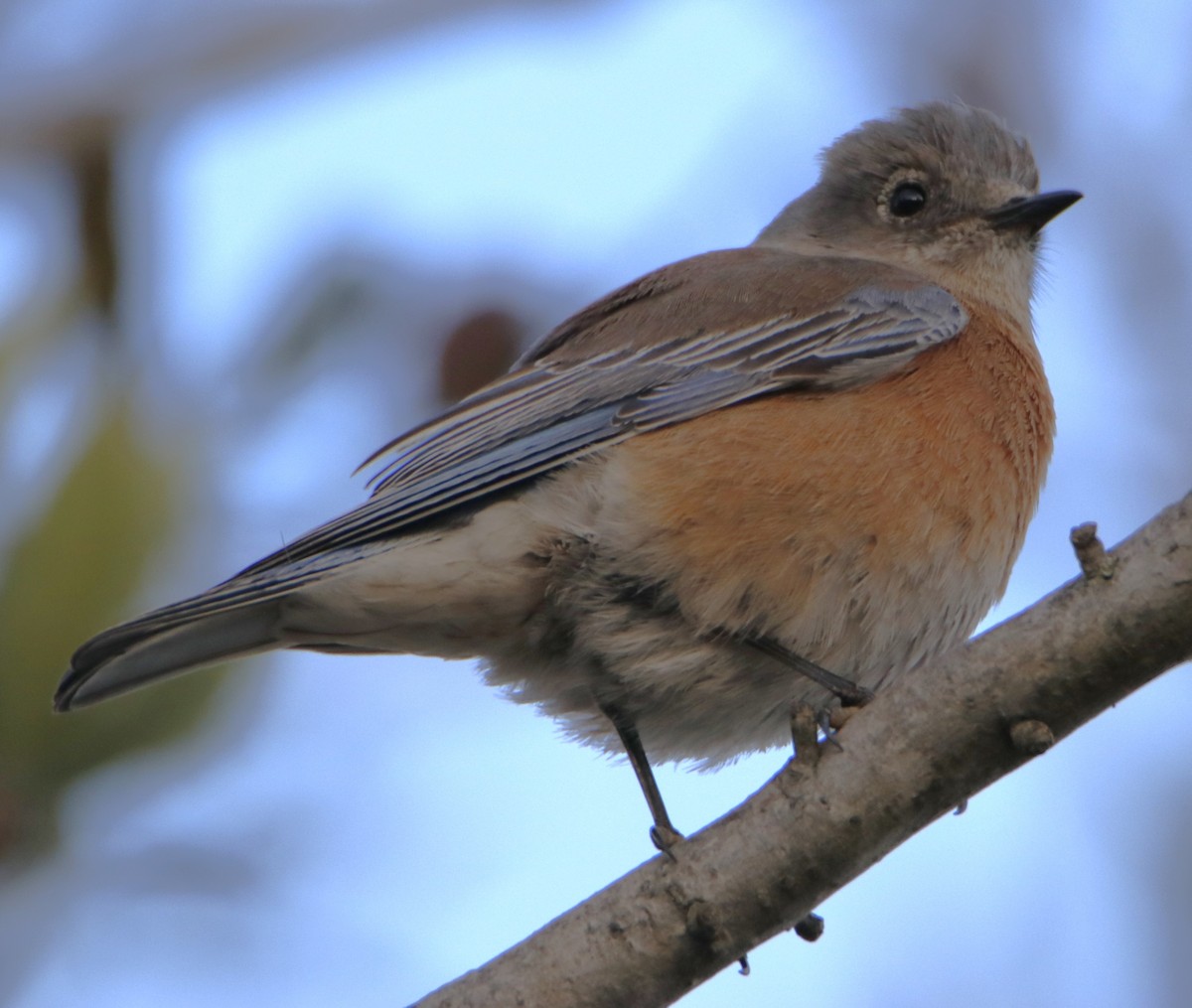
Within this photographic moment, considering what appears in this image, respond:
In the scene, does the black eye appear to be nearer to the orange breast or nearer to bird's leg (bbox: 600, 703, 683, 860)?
the orange breast

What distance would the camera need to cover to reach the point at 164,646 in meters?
4.01

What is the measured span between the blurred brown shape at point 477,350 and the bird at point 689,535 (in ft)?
0.34

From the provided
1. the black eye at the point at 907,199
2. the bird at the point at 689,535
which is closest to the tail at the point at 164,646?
the bird at the point at 689,535

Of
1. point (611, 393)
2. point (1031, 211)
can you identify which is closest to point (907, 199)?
point (1031, 211)

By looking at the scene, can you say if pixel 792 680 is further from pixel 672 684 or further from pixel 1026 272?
pixel 1026 272

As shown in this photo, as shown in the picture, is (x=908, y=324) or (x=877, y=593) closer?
(x=877, y=593)

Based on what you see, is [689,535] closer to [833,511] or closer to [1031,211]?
[833,511]

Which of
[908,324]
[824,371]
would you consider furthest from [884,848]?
[908,324]

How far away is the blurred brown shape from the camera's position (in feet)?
15.5

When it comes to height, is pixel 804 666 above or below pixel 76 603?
below

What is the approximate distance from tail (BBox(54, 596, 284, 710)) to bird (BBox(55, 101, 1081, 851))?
0.4 inches

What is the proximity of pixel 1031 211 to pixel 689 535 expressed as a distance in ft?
7.64

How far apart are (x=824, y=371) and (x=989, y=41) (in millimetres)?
2870

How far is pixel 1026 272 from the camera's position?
19.2 feet
